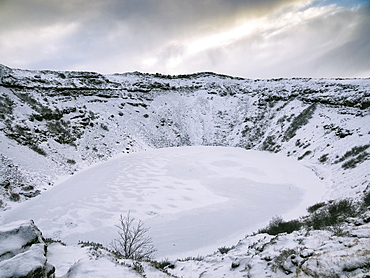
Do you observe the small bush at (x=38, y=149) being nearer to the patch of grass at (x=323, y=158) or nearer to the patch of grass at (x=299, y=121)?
the patch of grass at (x=323, y=158)

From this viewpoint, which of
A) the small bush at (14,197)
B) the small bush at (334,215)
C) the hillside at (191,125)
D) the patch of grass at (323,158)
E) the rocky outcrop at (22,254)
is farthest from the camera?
the patch of grass at (323,158)

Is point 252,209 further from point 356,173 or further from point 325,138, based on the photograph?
point 325,138

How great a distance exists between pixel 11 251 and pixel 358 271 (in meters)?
7.98

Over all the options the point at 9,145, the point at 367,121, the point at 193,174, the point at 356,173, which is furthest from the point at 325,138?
the point at 9,145

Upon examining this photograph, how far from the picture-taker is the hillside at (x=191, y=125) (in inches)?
483

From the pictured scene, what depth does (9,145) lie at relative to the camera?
18.9 metres

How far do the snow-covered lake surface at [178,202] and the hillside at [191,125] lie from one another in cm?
179

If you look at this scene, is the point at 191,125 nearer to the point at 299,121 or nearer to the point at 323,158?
the point at 299,121

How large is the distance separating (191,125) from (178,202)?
27883mm

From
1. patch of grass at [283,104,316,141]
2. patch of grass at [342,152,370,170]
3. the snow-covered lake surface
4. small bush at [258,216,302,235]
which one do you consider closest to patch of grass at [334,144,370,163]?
patch of grass at [342,152,370,170]

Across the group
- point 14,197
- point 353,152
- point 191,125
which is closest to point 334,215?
point 353,152

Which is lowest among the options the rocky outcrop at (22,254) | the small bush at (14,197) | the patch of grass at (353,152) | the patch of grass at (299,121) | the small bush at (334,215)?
the rocky outcrop at (22,254)

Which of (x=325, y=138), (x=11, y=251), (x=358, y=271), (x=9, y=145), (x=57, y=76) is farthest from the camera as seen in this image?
(x=57, y=76)

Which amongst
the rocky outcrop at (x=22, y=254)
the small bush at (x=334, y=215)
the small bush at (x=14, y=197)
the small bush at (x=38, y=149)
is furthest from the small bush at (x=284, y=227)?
the small bush at (x=38, y=149)
